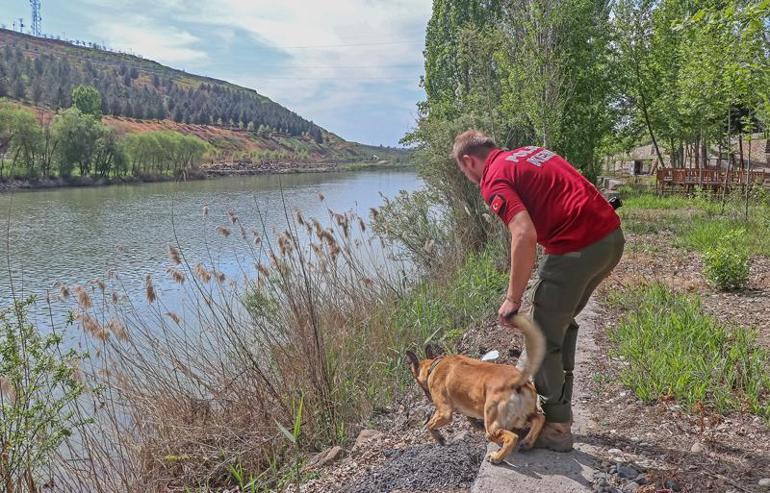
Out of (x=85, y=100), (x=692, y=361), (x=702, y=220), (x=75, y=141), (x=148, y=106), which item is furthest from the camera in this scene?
(x=148, y=106)

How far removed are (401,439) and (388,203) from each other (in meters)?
7.47

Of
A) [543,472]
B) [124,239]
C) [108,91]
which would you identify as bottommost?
[124,239]

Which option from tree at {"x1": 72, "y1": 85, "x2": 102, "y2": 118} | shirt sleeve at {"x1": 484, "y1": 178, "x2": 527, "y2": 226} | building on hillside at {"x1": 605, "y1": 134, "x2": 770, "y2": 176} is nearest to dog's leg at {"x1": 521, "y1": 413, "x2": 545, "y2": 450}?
shirt sleeve at {"x1": 484, "y1": 178, "x2": 527, "y2": 226}

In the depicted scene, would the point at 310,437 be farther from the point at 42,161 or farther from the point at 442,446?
the point at 42,161

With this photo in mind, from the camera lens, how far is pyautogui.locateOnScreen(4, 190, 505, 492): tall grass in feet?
15.5

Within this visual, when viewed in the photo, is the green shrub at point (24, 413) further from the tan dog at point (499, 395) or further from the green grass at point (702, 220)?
the green grass at point (702, 220)

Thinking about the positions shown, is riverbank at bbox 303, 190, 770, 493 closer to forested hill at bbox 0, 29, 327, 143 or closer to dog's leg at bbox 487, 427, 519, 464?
dog's leg at bbox 487, 427, 519, 464

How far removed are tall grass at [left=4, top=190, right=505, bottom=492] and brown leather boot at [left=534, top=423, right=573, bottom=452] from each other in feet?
4.92

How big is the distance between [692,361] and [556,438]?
→ 1588 mm

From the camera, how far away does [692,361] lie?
14.3ft

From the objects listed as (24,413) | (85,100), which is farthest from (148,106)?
(24,413)

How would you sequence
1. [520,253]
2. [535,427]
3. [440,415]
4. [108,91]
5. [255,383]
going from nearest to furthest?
[520,253] → [535,427] → [440,415] → [255,383] → [108,91]

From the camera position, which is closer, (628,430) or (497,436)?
(497,436)

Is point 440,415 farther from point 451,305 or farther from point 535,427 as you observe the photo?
point 451,305
